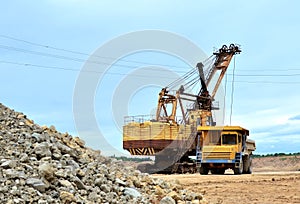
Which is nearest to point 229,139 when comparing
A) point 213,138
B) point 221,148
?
point 221,148

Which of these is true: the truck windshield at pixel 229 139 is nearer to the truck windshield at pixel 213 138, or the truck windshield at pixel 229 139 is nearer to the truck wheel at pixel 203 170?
the truck windshield at pixel 213 138

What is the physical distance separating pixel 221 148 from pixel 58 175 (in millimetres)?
17668

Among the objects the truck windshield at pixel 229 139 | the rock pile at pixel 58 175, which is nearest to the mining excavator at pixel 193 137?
the truck windshield at pixel 229 139

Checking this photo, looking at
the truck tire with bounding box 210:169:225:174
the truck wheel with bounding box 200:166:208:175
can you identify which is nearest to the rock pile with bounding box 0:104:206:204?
the truck wheel with bounding box 200:166:208:175

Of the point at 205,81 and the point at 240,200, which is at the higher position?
the point at 205,81

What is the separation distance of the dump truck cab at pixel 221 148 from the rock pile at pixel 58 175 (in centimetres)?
1397

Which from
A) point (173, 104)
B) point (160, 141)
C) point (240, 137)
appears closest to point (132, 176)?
point (240, 137)

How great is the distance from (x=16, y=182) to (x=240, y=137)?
63.4ft

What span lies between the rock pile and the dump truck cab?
14.0 m

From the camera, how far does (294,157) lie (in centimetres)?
5253

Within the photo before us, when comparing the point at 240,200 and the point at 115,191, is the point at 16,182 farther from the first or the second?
the point at 240,200

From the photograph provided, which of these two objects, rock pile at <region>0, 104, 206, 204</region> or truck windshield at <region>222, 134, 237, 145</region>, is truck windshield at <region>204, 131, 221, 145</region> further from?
rock pile at <region>0, 104, 206, 204</region>

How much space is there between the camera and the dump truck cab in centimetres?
2514

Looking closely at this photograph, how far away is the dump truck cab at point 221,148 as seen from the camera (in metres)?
25.1
